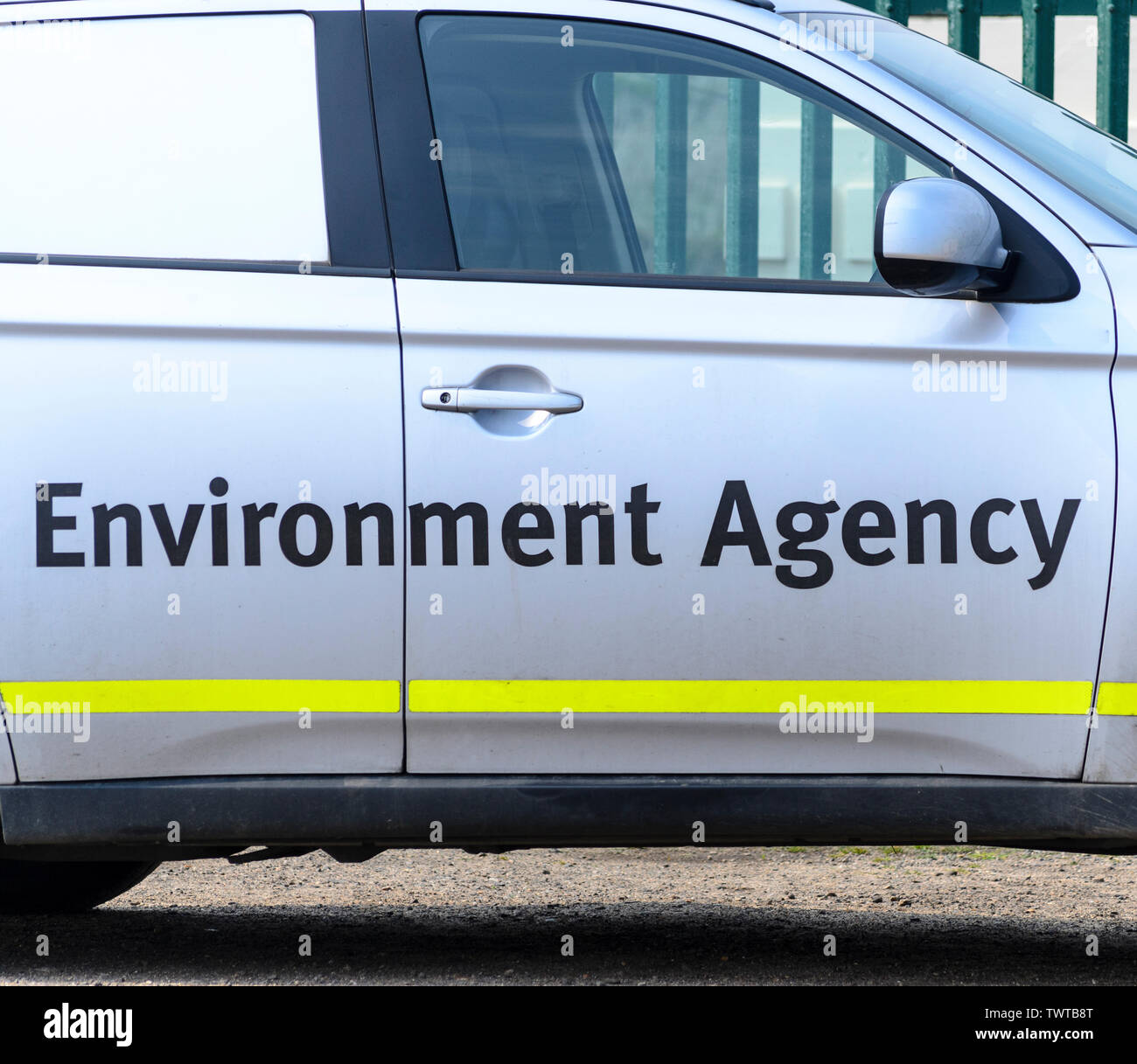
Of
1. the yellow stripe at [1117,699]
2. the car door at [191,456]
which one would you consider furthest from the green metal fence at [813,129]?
the yellow stripe at [1117,699]

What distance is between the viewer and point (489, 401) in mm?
2512

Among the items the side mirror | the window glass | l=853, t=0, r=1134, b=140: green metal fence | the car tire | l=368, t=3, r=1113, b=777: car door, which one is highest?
l=853, t=0, r=1134, b=140: green metal fence

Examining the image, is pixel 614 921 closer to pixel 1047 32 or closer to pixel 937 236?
pixel 937 236

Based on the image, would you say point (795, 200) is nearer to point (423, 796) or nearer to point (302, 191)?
point (302, 191)

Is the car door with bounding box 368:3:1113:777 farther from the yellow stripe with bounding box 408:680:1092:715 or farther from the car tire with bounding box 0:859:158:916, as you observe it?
the car tire with bounding box 0:859:158:916

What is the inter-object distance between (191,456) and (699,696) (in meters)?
0.95

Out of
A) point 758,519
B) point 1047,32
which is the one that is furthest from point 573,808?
point 1047,32

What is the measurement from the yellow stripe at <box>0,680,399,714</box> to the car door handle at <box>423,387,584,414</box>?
1.57ft

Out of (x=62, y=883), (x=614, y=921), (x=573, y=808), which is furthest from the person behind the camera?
(x=614, y=921)

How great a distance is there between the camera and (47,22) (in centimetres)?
266

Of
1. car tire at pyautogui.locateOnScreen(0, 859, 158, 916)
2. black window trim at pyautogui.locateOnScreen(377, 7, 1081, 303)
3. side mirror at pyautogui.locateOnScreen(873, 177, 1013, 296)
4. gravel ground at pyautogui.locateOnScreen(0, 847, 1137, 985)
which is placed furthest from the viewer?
car tire at pyautogui.locateOnScreen(0, 859, 158, 916)

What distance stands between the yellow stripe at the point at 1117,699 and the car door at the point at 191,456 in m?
1.19

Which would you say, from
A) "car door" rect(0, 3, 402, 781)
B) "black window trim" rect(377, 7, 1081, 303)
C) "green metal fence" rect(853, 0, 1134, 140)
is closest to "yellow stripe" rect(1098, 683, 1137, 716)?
"black window trim" rect(377, 7, 1081, 303)

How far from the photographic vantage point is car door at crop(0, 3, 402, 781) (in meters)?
2.50
